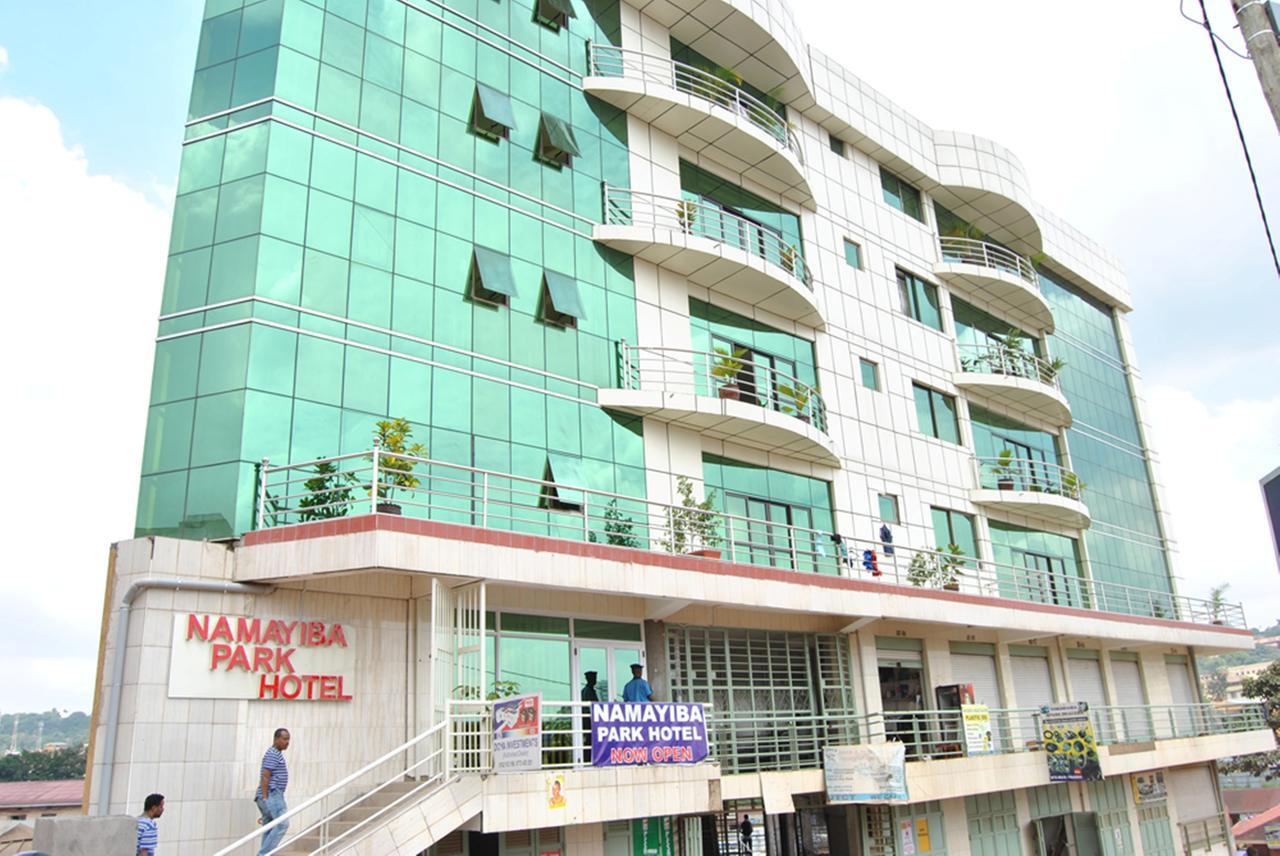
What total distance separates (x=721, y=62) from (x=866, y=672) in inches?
598

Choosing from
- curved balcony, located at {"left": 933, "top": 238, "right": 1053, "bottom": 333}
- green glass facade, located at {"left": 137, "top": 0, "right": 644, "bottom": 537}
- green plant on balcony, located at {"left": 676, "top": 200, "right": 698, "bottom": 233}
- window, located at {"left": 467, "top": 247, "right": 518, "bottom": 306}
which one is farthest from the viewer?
curved balcony, located at {"left": 933, "top": 238, "right": 1053, "bottom": 333}

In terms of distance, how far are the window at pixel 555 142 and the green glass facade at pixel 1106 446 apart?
75.2 feet

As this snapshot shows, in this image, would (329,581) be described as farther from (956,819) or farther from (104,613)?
(956,819)

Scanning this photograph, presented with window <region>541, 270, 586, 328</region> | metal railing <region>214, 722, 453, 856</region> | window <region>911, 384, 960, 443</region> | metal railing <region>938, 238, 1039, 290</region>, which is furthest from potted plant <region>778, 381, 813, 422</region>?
metal railing <region>214, 722, 453, 856</region>

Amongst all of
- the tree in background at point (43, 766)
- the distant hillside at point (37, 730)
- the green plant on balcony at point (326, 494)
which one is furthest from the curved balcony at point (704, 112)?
the distant hillside at point (37, 730)

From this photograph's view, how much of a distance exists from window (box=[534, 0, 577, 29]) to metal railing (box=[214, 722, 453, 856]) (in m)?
14.5

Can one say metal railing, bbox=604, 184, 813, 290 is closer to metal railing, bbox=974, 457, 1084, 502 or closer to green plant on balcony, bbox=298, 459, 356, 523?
green plant on balcony, bbox=298, 459, 356, 523

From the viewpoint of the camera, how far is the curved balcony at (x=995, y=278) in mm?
31969

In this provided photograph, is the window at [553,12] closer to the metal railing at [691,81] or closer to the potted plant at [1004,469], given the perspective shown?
the metal railing at [691,81]

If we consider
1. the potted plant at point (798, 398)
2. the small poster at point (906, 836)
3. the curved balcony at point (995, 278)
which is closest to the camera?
the small poster at point (906, 836)

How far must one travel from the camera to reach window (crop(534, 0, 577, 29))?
21.3 meters

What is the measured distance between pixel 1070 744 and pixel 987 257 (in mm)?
16303

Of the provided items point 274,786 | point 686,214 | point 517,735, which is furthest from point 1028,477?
point 274,786

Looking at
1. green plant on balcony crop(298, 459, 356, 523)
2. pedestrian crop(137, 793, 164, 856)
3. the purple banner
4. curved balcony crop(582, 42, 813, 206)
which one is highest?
Answer: curved balcony crop(582, 42, 813, 206)
